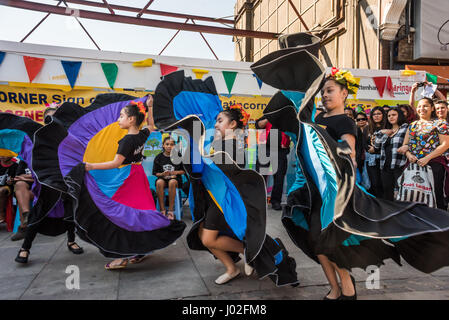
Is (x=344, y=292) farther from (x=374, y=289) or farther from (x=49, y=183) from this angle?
(x=49, y=183)

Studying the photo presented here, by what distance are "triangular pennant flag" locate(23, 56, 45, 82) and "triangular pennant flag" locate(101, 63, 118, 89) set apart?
3.10 ft

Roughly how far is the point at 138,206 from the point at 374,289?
→ 224cm

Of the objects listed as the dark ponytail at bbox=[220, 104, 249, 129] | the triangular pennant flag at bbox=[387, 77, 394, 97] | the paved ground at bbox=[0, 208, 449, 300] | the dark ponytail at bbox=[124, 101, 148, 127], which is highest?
the triangular pennant flag at bbox=[387, 77, 394, 97]

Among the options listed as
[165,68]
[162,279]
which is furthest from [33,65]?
[162,279]

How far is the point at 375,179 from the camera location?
5312mm

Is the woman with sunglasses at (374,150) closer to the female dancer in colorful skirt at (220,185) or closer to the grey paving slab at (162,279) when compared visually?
the female dancer in colorful skirt at (220,185)

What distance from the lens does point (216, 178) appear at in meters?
2.67

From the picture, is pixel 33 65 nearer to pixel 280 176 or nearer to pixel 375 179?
pixel 280 176

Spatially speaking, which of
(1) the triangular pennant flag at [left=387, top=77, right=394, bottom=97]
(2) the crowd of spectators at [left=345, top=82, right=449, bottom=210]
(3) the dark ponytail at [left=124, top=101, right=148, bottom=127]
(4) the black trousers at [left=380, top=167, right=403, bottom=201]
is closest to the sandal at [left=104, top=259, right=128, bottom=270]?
(3) the dark ponytail at [left=124, top=101, right=148, bottom=127]

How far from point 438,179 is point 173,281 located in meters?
3.46

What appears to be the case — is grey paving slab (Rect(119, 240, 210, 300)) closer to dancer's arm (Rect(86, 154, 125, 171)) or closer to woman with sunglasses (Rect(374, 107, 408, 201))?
dancer's arm (Rect(86, 154, 125, 171))

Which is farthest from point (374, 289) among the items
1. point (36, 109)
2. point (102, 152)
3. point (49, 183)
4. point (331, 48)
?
point (331, 48)

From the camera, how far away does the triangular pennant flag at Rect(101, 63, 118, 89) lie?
538 centimetres

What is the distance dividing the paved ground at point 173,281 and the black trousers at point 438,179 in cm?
122
